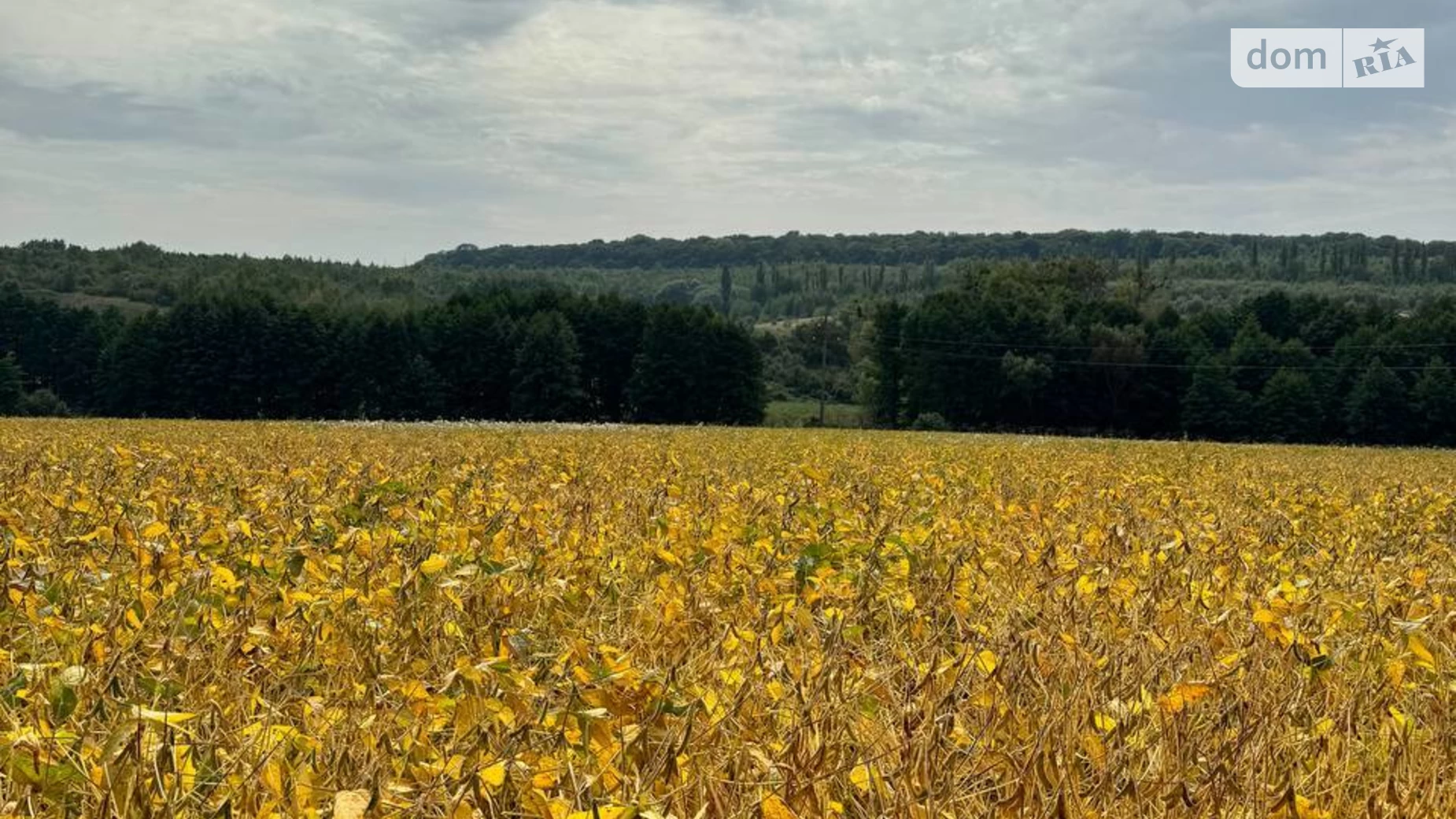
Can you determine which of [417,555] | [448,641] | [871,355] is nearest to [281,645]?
[448,641]

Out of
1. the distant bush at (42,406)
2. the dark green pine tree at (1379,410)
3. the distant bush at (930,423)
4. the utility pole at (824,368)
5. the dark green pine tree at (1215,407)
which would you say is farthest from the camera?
the utility pole at (824,368)

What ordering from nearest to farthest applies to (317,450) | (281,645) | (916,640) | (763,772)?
(763,772), (281,645), (916,640), (317,450)

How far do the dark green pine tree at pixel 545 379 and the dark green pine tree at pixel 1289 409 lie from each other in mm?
47712

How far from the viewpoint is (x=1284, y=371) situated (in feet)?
274

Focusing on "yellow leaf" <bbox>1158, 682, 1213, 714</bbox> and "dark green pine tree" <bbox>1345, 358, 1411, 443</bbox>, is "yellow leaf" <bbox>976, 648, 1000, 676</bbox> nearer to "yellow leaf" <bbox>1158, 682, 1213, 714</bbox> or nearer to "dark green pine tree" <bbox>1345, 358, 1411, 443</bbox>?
"yellow leaf" <bbox>1158, 682, 1213, 714</bbox>

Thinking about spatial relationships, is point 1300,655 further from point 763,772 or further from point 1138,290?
point 1138,290

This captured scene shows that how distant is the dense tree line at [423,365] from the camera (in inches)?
3270

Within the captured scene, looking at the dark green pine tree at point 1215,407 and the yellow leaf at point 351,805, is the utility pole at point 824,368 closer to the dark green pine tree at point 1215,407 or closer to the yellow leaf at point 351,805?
the dark green pine tree at point 1215,407

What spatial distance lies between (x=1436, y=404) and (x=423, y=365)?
2723 inches

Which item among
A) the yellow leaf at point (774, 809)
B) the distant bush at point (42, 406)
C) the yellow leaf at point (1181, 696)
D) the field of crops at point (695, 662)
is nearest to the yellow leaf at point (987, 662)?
the field of crops at point (695, 662)

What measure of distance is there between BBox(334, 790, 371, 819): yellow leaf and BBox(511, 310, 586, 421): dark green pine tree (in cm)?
8109

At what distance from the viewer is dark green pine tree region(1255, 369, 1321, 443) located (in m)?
80.9

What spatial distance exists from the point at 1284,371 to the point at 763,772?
89.7 meters

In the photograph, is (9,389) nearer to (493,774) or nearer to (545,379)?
(545,379)
